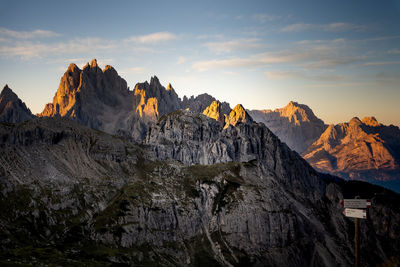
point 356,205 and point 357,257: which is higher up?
point 356,205

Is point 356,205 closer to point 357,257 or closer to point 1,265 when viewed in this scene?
point 357,257

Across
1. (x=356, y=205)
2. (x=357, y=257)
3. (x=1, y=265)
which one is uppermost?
(x=356, y=205)

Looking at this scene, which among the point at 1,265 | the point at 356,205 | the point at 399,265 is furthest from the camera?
the point at 1,265

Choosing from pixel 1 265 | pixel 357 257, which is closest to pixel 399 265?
pixel 357 257

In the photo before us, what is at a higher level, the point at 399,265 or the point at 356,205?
the point at 356,205

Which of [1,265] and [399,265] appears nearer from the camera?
[399,265]

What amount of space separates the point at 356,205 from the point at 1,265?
180 metres

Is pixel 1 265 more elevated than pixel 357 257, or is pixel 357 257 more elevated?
pixel 357 257

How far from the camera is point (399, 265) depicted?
255 ft

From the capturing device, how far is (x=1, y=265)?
197375 mm

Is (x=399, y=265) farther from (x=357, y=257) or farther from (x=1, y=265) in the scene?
(x=1, y=265)

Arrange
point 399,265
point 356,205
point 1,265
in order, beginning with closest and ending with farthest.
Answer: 1. point 399,265
2. point 356,205
3. point 1,265

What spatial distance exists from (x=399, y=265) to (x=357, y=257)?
32.4 feet

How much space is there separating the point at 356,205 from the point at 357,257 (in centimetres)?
1191
